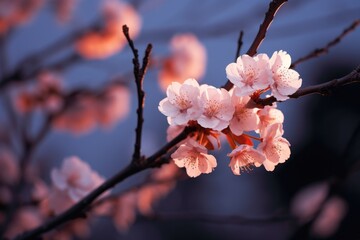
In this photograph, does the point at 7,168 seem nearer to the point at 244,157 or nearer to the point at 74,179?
the point at 74,179

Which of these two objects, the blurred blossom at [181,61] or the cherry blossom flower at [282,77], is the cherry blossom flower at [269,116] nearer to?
the cherry blossom flower at [282,77]

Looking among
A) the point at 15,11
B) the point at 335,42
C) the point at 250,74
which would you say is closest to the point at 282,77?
the point at 250,74

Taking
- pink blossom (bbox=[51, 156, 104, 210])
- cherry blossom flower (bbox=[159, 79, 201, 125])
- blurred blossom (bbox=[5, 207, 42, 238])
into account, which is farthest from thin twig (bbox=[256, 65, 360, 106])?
blurred blossom (bbox=[5, 207, 42, 238])

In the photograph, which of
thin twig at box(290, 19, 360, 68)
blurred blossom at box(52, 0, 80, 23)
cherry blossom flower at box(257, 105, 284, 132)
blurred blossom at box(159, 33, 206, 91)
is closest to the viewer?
cherry blossom flower at box(257, 105, 284, 132)

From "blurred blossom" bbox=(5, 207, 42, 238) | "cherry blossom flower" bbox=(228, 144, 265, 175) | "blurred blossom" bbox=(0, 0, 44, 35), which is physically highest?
"blurred blossom" bbox=(0, 0, 44, 35)

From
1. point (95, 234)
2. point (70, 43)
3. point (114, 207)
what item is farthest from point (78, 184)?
point (95, 234)

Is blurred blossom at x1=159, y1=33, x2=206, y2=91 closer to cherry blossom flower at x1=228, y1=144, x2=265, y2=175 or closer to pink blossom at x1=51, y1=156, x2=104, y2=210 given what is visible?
pink blossom at x1=51, y1=156, x2=104, y2=210
